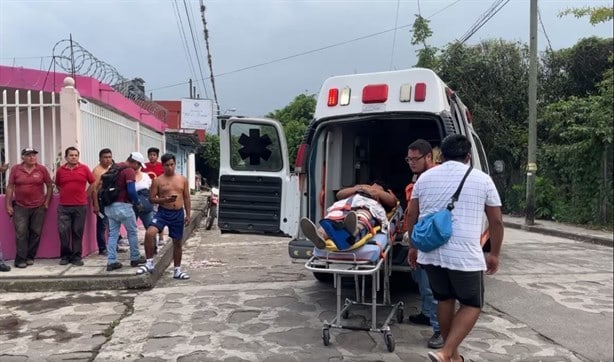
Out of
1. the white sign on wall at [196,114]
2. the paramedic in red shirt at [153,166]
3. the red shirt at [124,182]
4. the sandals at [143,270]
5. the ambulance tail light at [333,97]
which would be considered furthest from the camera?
the white sign on wall at [196,114]

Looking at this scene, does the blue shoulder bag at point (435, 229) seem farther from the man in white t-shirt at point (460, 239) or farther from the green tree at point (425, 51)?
the green tree at point (425, 51)

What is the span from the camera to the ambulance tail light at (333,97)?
588 centimetres

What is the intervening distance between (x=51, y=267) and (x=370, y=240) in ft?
16.4

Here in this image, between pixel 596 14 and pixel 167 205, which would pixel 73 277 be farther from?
pixel 596 14

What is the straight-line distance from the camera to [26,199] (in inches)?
293

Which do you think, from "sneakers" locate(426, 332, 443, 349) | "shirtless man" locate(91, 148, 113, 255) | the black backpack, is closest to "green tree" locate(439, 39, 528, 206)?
"shirtless man" locate(91, 148, 113, 255)

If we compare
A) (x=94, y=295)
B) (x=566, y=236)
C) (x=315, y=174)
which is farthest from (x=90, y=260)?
(x=566, y=236)

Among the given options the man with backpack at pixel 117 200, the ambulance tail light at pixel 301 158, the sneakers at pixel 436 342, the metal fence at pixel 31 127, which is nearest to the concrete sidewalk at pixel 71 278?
the man with backpack at pixel 117 200

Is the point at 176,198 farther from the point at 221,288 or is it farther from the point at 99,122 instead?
the point at 99,122

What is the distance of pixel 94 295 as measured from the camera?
672 centimetres

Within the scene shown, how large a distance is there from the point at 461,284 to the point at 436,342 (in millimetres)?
1217

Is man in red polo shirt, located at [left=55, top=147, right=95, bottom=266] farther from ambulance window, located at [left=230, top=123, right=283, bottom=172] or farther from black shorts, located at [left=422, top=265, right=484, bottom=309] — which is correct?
black shorts, located at [left=422, top=265, right=484, bottom=309]

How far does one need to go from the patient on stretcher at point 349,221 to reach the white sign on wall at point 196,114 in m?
20.1

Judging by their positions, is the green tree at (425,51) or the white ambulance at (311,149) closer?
the white ambulance at (311,149)
